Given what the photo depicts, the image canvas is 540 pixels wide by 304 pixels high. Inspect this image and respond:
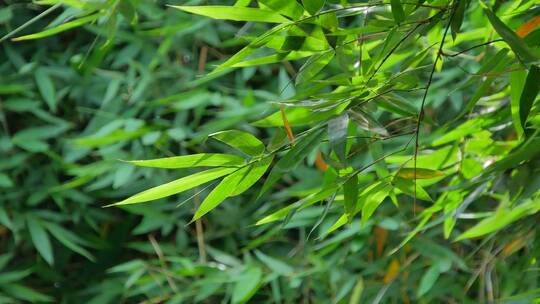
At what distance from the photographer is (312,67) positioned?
2.04ft

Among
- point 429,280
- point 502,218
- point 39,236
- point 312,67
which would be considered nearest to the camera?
point 312,67

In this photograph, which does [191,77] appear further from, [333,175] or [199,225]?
[333,175]

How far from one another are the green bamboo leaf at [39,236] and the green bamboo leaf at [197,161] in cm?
88

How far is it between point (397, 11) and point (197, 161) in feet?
0.49

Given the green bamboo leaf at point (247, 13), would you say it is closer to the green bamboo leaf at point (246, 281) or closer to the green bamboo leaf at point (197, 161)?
the green bamboo leaf at point (197, 161)

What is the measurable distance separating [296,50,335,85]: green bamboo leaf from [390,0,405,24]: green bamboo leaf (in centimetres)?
7

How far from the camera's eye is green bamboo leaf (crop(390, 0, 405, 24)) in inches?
21.0

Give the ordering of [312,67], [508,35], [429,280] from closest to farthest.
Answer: [508,35] → [312,67] → [429,280]

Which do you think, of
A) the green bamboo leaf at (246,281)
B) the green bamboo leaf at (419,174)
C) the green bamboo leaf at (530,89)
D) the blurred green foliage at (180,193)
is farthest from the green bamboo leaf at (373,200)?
the green bamboo leaf at (246,281)

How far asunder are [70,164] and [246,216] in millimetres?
295

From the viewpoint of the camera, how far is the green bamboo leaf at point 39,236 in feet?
4.69

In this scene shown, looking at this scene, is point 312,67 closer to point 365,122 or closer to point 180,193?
point 365,122

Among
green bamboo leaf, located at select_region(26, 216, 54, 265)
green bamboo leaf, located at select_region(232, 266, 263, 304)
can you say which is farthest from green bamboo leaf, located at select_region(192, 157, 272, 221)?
green bamboo leaf, located at select_region(26, 216, 54, 265)

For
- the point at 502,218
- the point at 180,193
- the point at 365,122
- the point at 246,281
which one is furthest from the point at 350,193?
the point at 180,193
